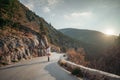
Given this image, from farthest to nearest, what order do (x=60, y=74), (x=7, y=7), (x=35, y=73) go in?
(x=7, y=7) → (x=35, y=73) → (x=60, y=74)

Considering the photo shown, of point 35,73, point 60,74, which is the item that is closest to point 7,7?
point 35,73

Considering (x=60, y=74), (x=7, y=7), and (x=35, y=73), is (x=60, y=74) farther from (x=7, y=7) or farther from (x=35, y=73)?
(x=7, y=7)

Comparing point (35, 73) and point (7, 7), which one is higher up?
point (7, 7)

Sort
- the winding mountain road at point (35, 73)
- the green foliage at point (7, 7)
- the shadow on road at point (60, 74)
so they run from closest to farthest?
the shadow on road at point (60, 74)
the winding mountain road at point (35, 73)
the green foliage at point (7, 7)

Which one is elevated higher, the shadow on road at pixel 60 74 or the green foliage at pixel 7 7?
the green foliage at pixel 7 7

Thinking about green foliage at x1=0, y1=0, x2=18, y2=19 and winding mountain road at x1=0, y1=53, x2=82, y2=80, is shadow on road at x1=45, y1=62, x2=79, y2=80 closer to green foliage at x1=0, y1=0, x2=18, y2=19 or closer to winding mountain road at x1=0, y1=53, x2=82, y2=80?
winding mountain road at x1=0, y1=53, x2=82, y2=80

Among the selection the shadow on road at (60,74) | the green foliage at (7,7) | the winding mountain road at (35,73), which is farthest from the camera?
the green foliage at (7,7)

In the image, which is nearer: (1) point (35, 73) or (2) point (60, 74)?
(2) point (60, 74)

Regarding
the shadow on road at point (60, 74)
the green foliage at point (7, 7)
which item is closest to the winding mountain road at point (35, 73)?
the shadow on road at point (60, 74)

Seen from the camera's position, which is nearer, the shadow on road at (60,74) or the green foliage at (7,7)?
the shadow on road at (60,74)

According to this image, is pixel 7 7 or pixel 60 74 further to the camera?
pixel 7 7

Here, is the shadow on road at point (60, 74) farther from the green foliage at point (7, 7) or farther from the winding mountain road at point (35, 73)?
the green foliage at point (7, 7)

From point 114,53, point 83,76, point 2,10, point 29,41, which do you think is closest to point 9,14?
point 2,10

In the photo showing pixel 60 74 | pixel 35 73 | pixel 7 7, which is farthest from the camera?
pixel 7 7
